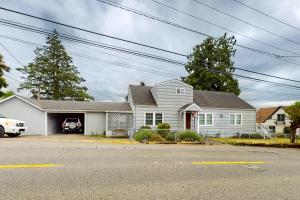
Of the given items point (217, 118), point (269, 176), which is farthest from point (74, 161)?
point (217, 118)

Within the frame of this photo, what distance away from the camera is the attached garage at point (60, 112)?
80.2ft

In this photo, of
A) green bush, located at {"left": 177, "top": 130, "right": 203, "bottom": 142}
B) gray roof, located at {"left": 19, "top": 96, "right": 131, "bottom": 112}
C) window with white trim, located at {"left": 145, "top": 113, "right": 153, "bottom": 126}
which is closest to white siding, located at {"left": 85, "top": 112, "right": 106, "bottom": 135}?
gray roof, located at {"left": 19, "top": 96, "right": 131, "bottom": 112}

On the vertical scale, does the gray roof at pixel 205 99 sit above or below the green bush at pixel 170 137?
above

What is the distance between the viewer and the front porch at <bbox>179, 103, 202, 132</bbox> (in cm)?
2756

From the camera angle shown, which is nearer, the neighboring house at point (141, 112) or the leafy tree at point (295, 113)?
the leafy tree at point (295, 113)

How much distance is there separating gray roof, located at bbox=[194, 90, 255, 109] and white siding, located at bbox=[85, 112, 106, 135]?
11165 millimetres

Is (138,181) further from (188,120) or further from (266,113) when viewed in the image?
(266,113)

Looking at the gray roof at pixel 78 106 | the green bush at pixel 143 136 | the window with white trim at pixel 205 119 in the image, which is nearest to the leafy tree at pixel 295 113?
the window with white trim at pixel 205 119

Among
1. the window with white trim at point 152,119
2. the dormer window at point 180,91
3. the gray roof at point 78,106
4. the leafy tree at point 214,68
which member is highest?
the leafy tree at point 214,68

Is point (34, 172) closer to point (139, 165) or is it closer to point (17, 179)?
point (17, 179)

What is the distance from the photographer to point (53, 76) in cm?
4528

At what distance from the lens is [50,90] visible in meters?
44.9

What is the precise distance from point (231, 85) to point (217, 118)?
1831 cm

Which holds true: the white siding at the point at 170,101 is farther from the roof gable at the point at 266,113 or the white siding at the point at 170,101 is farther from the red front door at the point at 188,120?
the roof gable at the point at 266,113
